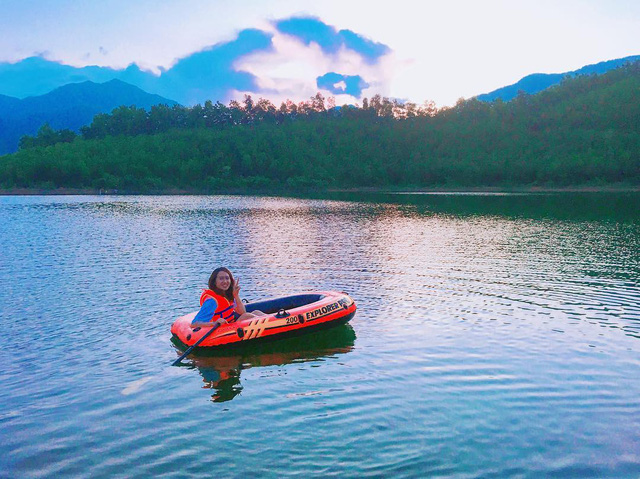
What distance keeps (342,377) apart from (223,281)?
362 cm

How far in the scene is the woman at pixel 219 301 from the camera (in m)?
12.4

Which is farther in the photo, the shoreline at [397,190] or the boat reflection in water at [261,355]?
the shoreline at [397,190]

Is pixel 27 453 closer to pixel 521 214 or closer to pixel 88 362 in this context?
pixel 88 362

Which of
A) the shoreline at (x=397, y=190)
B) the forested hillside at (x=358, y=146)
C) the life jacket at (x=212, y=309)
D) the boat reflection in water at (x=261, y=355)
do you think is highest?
the forested hillside at (x=358, y=146)

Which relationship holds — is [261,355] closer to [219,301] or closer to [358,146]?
[219,301]

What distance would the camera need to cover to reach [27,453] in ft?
25.5

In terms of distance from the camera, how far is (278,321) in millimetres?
13102

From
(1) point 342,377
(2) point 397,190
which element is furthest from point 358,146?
(1) point 342,377

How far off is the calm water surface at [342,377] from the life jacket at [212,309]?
2.91 ft

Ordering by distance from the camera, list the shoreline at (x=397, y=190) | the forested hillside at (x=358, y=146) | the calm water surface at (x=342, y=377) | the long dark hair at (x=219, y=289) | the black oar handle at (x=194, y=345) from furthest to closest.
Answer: the forested hillside at (x=358, y=146) < the shoreline at (x=397, y=190) < the long dark hair at (x=219, y=289) < the black oar handle at (x=194, y=345) < the calm water surface at (x=342, y=377)

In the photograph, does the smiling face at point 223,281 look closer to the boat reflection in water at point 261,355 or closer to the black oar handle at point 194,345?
the black oar handle at point 194,345

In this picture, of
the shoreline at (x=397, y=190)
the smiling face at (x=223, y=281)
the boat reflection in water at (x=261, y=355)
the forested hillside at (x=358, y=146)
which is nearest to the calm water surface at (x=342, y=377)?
the boat reflection in water at (x=261, y=355)

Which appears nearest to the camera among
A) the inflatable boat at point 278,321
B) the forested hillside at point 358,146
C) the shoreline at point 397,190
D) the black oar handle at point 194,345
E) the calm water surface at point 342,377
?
the calm water surface at point 342,377

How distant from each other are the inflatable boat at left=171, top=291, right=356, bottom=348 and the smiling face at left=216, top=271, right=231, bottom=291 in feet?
2.97
